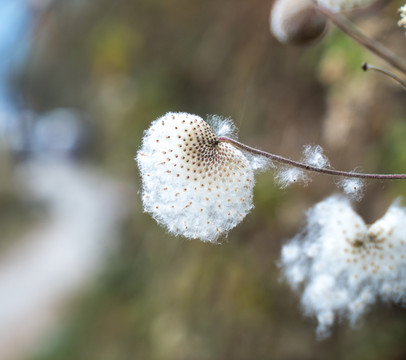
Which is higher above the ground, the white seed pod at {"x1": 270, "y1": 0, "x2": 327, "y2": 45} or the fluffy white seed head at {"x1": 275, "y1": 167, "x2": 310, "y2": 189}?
the white seed pod at {"x1": 270, "y1": 0, "x2": 327, "y2": 45}

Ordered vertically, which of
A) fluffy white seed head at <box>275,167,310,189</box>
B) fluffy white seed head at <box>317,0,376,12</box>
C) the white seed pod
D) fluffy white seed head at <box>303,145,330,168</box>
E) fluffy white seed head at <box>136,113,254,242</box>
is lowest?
fluffy white seed head at <box>136,113,254,242</box>

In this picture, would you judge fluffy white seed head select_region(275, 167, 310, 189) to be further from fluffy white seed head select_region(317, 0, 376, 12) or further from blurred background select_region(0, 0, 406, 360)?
blurred background select_region(0, 0, 406, 360)

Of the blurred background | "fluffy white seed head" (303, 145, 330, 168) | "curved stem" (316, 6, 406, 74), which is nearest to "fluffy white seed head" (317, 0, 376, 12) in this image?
"curved stem" (316, 6, 406, 74)

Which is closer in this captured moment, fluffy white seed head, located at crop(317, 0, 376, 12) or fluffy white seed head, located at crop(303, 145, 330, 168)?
fluffy white seed head, located at crop(303, 145, 330, 168)

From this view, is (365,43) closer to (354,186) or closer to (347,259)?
(354,186)

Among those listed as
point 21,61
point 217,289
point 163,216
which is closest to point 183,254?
point 217,289

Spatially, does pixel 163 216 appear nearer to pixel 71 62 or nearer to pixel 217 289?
pixel 217 289
